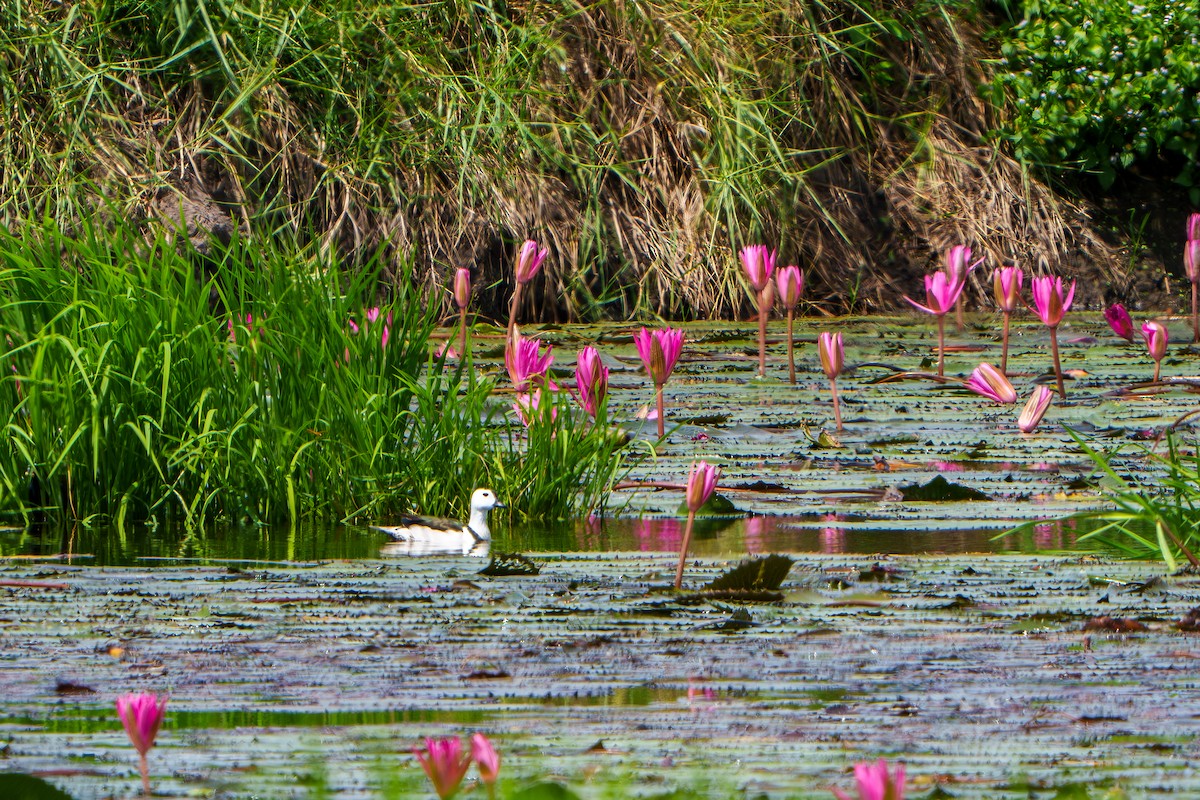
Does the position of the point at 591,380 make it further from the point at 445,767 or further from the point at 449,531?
the point at 445,767

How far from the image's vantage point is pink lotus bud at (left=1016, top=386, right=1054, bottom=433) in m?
3.60

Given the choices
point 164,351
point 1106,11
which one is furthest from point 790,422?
point 1106,11

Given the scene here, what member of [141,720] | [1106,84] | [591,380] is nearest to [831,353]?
[591,380]

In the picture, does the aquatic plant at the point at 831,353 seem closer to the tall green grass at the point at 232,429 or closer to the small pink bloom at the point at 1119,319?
the tall green grass at the point at 232,429

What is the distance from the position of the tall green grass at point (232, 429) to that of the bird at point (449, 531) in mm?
243

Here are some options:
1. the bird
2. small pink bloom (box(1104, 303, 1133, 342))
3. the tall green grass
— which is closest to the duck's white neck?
the bird

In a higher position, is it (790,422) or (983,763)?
(790,422)

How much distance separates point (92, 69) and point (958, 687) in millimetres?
5711

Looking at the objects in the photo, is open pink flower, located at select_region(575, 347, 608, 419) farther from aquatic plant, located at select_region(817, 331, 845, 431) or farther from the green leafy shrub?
the green leafy shrub

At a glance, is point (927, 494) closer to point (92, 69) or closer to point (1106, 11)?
point (92, 69)

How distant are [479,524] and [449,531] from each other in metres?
0.06

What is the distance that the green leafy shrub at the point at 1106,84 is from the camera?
7812mm

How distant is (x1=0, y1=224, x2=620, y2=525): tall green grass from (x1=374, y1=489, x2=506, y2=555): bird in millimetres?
243

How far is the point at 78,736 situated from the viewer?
155cm
